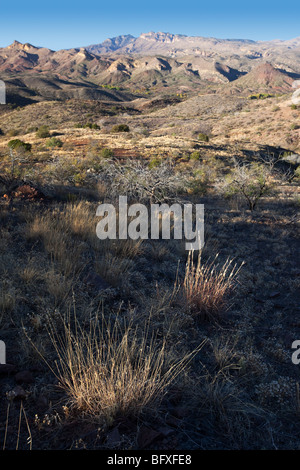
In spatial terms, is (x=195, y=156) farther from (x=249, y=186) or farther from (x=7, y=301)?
(x=7, y=301)

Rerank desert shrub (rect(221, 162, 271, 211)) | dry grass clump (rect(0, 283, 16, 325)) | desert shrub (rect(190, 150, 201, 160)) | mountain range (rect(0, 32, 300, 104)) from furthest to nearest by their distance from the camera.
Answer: mountain range (rect(0, 32, 300, 104)), desert shrub (rect(190, 150, 201, 160)), desert shrub (rect(221, 162, 271, 211)), dry grass clump (rect(0, 283, 16, 325))

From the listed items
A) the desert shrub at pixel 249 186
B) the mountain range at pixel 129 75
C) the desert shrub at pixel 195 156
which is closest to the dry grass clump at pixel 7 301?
the desert shrub at pixel 249 186

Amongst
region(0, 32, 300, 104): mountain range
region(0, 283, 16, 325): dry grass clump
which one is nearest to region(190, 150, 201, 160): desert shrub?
region(0, 283, 16, 325): dry grass clump

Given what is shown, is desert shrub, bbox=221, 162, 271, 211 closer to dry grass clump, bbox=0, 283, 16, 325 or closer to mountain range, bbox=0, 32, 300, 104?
dry grass clump, bbox=0, 283, 16, 325

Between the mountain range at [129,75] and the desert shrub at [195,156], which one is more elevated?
the mountain range at [129,75]

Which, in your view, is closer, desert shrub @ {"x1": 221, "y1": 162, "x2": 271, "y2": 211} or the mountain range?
desert shrub @ {"x1": 221, "y1": 162, "x2": 271, "y2": 211}

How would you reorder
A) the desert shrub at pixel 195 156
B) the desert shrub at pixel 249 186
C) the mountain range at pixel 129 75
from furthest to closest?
1. the mountain range at pixel 129 75
2. the desert shrub at pixel 195 156
3. the desert shrub at pixel 249 186

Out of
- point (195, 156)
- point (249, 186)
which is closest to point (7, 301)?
point (249, 186)

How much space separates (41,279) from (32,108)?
205 ft

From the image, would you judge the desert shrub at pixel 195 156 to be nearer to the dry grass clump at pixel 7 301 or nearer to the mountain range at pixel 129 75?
the dry grass clump at pixel 7 301

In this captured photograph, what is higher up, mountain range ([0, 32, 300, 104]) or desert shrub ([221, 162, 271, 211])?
mountain range ([0, 32, 300, 104])

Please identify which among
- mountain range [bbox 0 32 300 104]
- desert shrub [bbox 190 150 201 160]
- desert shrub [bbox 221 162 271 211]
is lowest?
desert shrub [bbox 221 162 271 211]

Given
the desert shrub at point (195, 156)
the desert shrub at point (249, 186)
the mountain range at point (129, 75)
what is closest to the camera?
the desert shrub at point (249, 186)
